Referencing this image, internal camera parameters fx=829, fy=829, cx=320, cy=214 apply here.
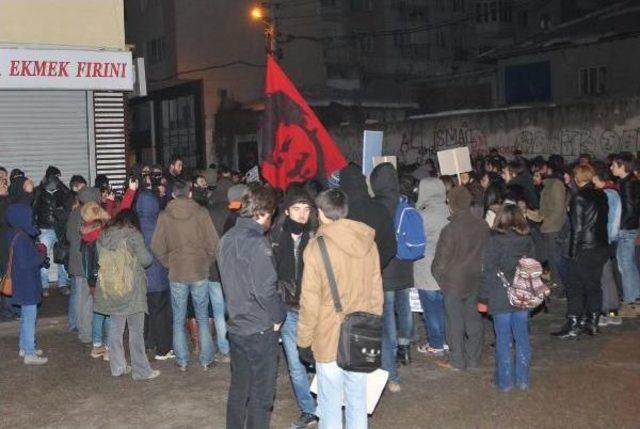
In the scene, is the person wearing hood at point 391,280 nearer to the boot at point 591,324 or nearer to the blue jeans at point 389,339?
the blue jeans at point 389,339

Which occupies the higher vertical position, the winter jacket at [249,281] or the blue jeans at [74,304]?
the winter jacket at [249,281]

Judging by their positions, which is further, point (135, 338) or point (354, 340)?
point (135, 338)

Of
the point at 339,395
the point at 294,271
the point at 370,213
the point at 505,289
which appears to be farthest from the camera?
the point at 505,289

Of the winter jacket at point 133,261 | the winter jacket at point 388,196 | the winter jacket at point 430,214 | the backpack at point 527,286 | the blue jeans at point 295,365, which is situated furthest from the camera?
the winter jacket at point 430,214

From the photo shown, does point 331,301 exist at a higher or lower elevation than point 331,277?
lower

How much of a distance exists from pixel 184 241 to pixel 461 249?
9.17 feet

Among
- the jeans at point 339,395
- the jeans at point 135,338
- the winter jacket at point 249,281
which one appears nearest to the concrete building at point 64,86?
the jeans at point 135,338

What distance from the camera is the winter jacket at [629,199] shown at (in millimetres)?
10711

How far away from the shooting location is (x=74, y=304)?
10602 mm

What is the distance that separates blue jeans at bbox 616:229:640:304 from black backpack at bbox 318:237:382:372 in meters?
6.43

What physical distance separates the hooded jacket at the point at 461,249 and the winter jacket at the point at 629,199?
10.9 ft

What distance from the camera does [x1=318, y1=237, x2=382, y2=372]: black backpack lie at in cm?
556

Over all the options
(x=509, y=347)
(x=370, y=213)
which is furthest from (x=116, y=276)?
(x=509, y=347)

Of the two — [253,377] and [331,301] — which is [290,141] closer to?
[253,377]
